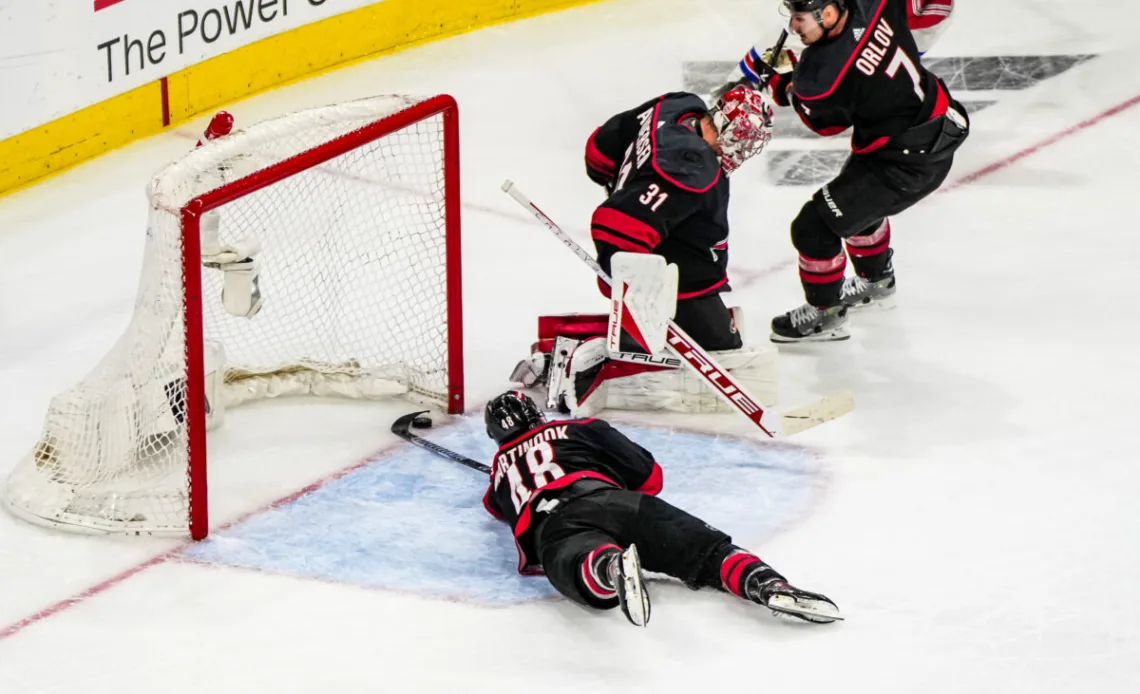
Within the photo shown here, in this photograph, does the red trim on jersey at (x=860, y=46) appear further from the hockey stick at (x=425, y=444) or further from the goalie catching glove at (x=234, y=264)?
the goalie catching glove at (x=234, y=264)

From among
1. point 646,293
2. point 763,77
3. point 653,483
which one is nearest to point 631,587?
point 653,483

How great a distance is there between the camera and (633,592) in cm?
313

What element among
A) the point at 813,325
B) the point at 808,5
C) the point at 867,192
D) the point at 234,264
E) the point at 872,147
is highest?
the point at 808,5

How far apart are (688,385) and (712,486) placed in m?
0.41

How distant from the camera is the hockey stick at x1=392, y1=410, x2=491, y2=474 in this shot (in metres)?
3.97

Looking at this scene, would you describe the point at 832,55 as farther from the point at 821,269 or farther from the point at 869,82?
the point at 821,269

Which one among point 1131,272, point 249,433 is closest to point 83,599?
point 249,433

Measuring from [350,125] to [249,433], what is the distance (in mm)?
764

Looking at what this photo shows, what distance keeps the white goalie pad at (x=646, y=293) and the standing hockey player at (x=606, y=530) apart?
36 cm

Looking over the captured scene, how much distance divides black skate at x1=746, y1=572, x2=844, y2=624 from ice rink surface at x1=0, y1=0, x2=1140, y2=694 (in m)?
0.04

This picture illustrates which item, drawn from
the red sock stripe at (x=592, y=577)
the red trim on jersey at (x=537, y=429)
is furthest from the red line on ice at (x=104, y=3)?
the red sock stripe at (x=592, y=577)

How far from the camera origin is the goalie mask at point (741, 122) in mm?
4012

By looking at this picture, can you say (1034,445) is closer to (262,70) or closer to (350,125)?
(350,125)

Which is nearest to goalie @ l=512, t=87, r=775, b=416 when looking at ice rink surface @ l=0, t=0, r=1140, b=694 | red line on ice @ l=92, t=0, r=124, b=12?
ice rink surface @ l=0, t=0, r=1140, b=694
